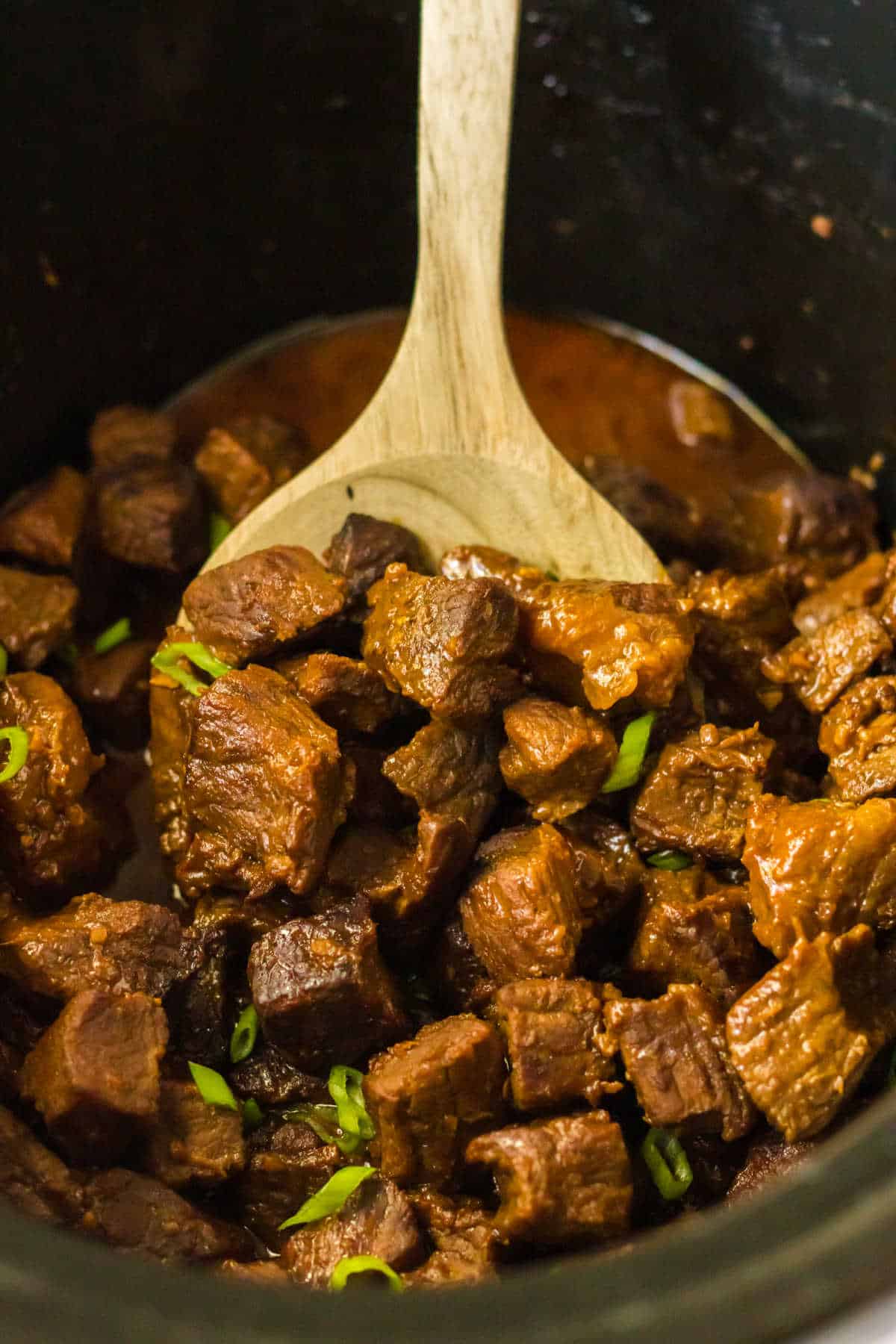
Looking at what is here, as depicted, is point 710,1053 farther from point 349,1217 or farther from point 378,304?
point 378,304

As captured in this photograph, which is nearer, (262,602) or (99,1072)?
(99,1072)

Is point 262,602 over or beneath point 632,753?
over

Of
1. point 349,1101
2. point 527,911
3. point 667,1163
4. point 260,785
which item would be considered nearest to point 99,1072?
point 349,1101

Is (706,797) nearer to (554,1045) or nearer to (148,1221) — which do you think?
(554,1045)

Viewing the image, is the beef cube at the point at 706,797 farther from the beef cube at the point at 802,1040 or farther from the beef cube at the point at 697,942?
the beef cube at the point at 802,1040

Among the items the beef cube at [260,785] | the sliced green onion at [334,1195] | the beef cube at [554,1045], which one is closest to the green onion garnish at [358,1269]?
the sliced green onion at [334,1195]

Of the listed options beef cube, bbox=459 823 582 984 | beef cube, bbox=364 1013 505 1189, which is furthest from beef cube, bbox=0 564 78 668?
beef cube, bbox=364 1013 505 1189
